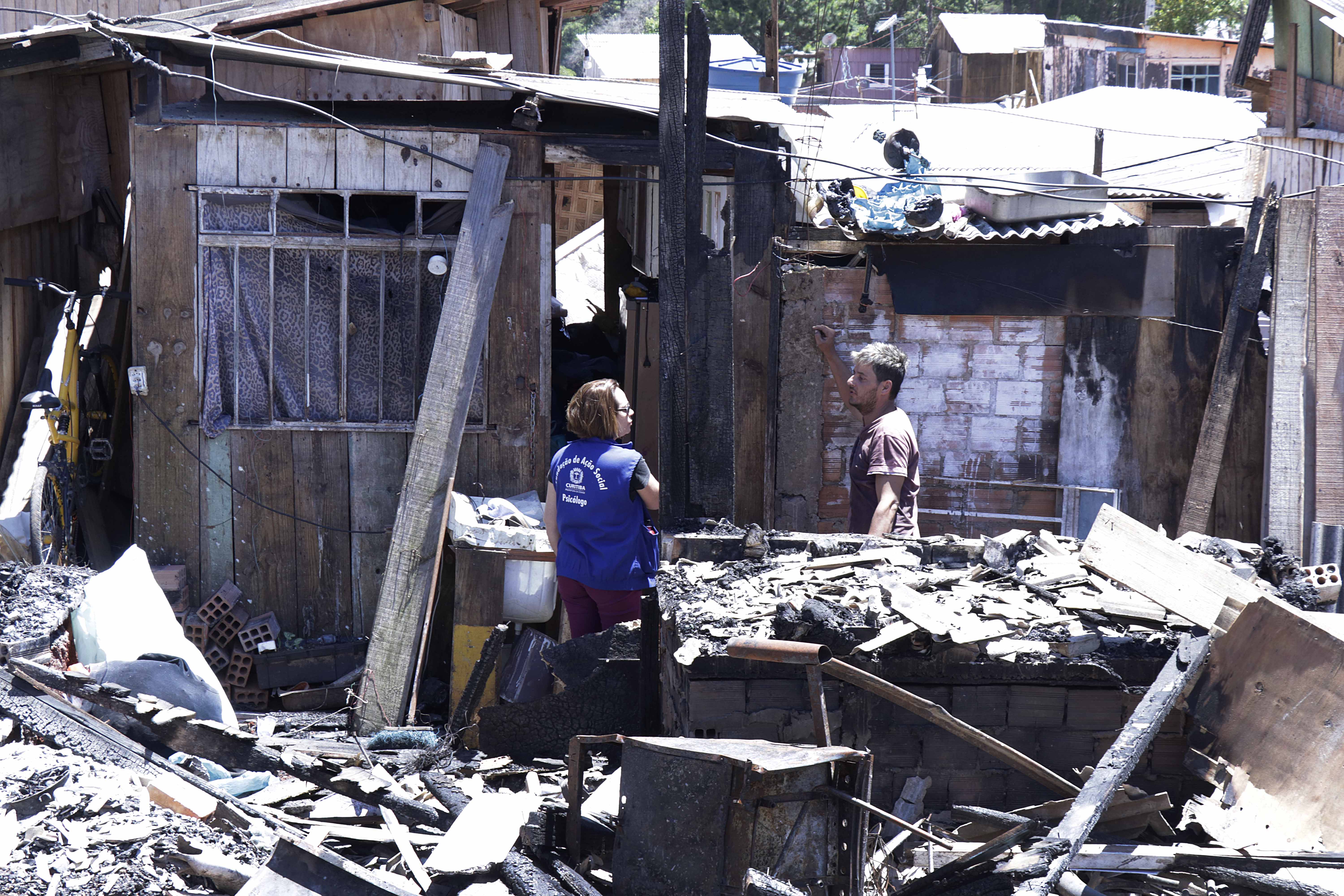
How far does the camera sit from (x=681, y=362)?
217 inches

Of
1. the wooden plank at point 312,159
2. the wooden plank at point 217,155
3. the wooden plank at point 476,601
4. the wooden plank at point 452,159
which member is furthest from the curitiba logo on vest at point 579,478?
the wooden plank at point 217,155

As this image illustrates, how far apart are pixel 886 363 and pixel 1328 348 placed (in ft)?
10.9

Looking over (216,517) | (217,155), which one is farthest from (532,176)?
(216,517)

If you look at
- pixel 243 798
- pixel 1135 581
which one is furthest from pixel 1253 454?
pixel 243 798

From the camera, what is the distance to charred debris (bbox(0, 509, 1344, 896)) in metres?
3.36

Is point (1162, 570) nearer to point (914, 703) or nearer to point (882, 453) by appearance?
point (914, 703)

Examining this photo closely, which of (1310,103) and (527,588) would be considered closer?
(527,588)

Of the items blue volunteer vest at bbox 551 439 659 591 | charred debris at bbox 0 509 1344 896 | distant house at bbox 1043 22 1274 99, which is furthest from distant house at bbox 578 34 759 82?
charred debris at bbox 0 509 1344 896

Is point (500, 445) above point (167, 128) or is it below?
below

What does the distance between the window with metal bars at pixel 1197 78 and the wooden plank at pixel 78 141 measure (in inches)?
999

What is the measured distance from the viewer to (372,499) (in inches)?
268

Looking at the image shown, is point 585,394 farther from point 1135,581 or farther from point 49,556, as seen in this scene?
point 49,556

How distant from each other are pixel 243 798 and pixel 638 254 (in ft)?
20.5

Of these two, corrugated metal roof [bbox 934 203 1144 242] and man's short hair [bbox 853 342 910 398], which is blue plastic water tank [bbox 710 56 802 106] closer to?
corrugated metal roof [bbox 934 203 1144 242]
